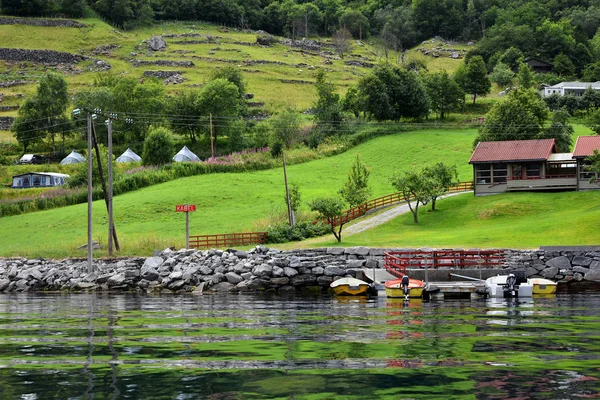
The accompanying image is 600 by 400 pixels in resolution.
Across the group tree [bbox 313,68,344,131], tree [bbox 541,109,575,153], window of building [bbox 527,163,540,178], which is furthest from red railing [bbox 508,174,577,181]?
tree [bbox 313,68,344,131]

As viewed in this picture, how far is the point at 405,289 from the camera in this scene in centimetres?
3891

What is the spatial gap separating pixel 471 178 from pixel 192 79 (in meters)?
90.8

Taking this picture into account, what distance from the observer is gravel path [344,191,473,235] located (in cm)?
6644

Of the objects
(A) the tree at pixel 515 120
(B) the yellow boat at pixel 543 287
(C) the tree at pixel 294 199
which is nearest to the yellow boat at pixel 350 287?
(B) the yellow boat at pixel 543 287

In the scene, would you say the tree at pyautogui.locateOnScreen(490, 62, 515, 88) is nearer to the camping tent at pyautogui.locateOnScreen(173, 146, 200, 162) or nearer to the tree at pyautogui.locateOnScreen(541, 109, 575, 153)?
the tree at pyautogui.locateOnScreen(541, 109, 575, 153)

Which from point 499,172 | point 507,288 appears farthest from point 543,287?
point 499,172

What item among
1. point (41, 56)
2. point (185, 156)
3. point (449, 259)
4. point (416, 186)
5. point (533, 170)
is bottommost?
point (449, 259)

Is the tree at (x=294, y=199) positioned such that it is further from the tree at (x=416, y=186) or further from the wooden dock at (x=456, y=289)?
the wooden dock at (x=456, y=289)

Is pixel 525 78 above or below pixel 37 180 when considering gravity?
above

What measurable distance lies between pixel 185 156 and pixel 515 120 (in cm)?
4057

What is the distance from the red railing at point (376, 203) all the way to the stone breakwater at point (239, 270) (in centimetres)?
1796

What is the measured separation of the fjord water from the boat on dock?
432 cm

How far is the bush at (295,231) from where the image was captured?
200 feet

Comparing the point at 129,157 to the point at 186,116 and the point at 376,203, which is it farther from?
the point at 376,203
